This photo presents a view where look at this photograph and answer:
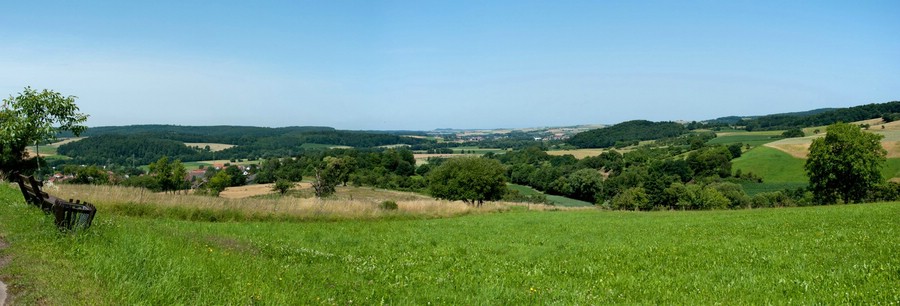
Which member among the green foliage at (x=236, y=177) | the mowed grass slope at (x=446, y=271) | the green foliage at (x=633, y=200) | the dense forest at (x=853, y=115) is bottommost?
the green foliage at (x=633, y=200)

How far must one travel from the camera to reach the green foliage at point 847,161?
5066cm

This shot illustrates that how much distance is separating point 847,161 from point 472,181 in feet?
133

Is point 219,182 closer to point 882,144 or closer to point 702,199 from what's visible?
point 702,199

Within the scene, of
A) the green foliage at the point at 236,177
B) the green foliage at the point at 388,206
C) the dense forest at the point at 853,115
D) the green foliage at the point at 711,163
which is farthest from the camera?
the dense forest at the point at 853,115

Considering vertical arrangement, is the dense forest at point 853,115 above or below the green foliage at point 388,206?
above

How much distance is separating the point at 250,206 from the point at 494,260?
18156 millimetres

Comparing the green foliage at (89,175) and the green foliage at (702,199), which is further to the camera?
the green foliage at (702,199)

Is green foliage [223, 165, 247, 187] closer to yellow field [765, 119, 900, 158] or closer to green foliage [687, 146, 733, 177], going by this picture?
green foliage [687, 146, 733, 177]

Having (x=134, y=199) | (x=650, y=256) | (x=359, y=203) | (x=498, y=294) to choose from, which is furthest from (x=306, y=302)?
(x=359, y=203)

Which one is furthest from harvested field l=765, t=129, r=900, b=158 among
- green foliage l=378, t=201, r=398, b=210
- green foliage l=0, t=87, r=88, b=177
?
green foliage l=0, t=87, r=88, b=177

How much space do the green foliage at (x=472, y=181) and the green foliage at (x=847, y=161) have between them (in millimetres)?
35524

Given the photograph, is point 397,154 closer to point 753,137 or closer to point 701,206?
point 701,206

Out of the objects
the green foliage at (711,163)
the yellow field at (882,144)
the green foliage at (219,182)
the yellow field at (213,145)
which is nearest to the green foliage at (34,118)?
the green foliage at (219,182)

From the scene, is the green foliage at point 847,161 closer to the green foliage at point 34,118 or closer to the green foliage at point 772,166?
the green foliage at point 772,166
